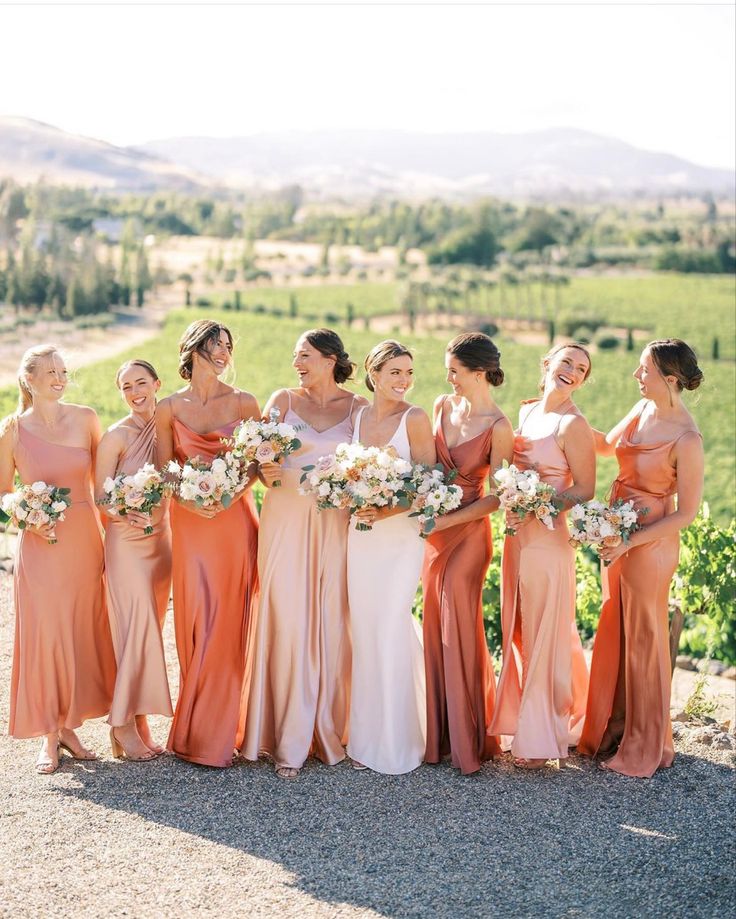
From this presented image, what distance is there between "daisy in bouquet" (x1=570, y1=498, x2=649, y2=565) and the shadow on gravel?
5.34 ft

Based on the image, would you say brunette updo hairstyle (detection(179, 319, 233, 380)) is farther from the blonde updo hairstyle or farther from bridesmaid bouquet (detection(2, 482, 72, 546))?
bridesmaid bouquet (detection(2, 482, 72, 546))

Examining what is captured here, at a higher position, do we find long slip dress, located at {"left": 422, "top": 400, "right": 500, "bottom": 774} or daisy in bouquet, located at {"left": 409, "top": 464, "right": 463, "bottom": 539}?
daisy in bouquet, located at {"left": 409, "top": 464, "right": 463, "bottom": 539}

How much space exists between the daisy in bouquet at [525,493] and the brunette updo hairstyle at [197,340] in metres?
1.99

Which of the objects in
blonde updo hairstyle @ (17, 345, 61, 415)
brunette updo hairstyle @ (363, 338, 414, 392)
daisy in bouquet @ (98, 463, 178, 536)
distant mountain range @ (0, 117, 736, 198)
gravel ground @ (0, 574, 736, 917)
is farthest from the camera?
distant mountain range @ (0, 117, 736, 198)

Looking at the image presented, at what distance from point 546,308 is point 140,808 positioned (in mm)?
24276

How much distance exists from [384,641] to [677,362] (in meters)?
2.59

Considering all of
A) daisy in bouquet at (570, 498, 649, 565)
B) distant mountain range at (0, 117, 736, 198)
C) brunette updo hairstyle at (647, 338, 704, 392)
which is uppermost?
distant mountain range at (0, 117, 736, 198)

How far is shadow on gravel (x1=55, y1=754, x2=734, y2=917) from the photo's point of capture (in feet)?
19.0

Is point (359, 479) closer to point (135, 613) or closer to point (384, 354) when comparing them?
point (384, 354)

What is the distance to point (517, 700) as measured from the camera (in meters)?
7.30

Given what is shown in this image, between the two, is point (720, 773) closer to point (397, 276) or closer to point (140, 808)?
point (140, 808)

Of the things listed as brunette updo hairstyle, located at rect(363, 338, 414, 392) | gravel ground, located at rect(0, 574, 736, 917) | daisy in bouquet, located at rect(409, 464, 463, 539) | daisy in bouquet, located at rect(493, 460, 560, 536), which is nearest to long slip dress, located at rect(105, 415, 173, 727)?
gravel ground, located at rect(0, 574, 736, 917)

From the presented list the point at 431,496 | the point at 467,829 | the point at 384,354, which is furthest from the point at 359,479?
the point at 467,829

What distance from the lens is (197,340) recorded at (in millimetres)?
6941
